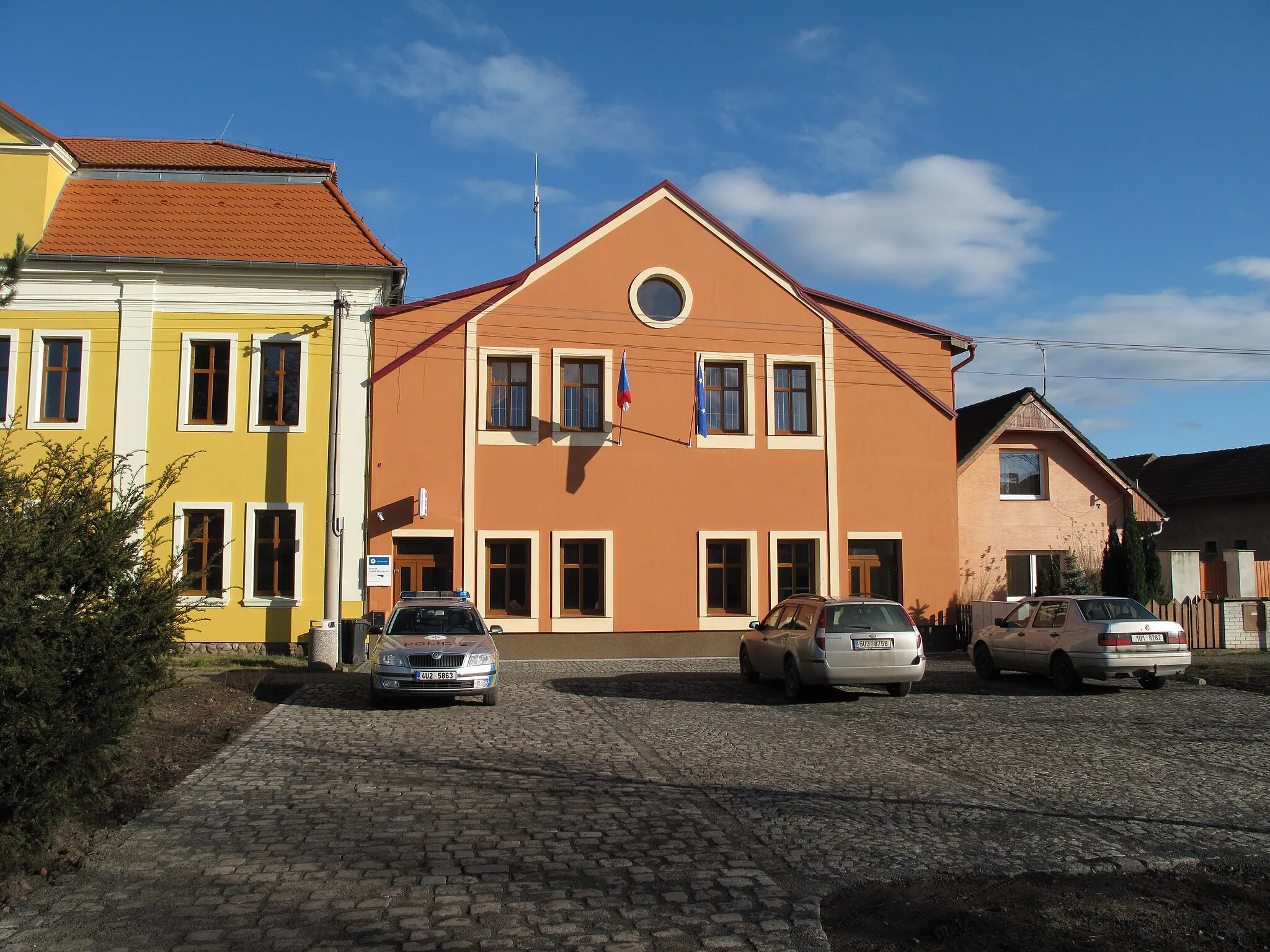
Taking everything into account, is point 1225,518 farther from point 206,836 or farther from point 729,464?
point 206,836

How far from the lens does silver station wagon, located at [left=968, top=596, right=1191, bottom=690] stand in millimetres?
15812

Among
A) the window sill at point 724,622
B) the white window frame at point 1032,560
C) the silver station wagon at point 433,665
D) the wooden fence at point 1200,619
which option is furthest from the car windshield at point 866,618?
the white window frame at point 1032,560

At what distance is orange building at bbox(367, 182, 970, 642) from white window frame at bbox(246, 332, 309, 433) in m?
1.54

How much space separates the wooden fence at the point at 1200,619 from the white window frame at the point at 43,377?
80.2ft

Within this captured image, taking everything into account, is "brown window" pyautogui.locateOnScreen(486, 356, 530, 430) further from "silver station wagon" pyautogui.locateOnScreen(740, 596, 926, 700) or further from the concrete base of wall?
"silver station wagon" pyautogui.locateOnScreen(740, 596, 926, 700)

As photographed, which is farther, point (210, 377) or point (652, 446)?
point (652, 446)

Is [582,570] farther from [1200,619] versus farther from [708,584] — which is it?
[1200,619]

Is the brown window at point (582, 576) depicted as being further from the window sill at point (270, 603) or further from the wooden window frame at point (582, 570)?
the window sill at point (270, 603)

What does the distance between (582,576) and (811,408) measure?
22.2 feet

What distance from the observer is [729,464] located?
24.1 meters

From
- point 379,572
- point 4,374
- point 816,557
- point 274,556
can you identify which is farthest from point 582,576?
point 4,374

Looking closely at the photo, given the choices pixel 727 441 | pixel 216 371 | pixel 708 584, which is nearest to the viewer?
pixel 216 371

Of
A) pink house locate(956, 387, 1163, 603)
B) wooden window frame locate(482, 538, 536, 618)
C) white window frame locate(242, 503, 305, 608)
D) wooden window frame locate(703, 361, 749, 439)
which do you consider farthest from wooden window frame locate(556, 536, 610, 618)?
pink house locate(956, 387, 1163, 603)

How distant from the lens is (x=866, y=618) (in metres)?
15.1
